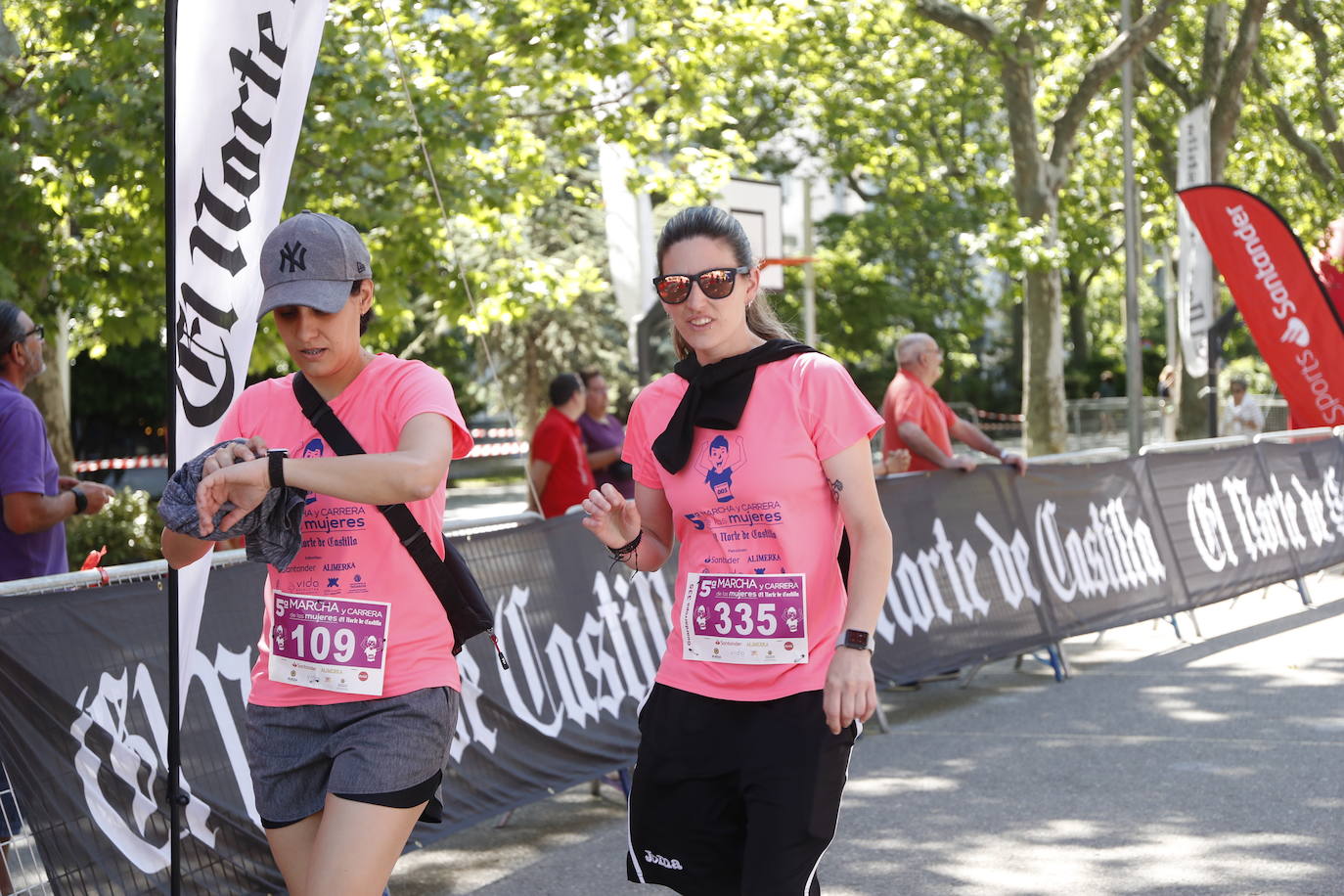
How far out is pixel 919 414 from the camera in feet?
31.8

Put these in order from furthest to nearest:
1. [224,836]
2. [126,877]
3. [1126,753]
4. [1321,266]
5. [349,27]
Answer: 1. [1321,266]
2. [349,27]
3. [1126,753]
4. [224,836]
5. [126,877]

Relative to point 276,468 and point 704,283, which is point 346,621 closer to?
point 276,468

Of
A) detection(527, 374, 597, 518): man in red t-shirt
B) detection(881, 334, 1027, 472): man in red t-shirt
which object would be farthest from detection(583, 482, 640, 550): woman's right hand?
detection(527, 374, 597, 518): man in red t-shirt

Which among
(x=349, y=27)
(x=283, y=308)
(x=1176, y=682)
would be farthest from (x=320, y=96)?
(x=283, y=308)

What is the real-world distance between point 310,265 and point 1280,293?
15.7 meters

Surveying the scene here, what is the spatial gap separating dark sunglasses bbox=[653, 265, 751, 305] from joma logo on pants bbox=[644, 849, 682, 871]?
119 centimetres

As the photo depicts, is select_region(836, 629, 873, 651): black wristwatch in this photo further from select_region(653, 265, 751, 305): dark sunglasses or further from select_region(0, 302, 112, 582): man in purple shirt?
select_region(0, 302, 112, 582): man in purple shirt

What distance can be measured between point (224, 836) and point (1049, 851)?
2.88 metres

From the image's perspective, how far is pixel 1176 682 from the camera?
9141 millimetres

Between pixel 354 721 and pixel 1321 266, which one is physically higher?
pixel 1321 266

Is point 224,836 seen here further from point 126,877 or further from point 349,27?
point 349,27

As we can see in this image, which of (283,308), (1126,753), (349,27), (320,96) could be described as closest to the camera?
(283,308)

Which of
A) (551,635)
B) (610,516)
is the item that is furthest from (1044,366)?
(610,516)

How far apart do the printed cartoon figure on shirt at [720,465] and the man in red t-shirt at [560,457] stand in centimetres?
650
